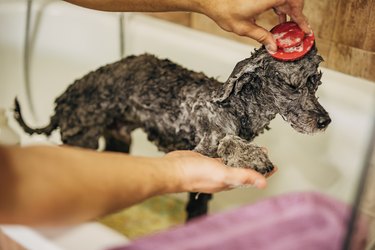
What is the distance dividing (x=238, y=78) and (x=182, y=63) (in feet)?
1.16

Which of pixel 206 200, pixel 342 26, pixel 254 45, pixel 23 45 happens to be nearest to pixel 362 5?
pixel 342 26

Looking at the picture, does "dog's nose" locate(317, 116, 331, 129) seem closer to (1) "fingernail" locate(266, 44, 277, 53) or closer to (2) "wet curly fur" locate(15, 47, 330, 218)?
(2) "wet curly fur" locate(15, 47, 330, 218)

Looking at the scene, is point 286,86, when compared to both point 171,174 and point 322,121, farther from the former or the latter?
point 171,174

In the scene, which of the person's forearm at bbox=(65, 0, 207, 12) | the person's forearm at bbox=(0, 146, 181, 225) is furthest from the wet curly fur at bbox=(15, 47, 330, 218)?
the person's forearm at bbox=(0, 146, 181, 225)

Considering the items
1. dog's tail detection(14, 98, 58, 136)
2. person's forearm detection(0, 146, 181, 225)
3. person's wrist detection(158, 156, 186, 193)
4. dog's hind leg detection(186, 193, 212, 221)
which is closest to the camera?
person's forearm detection(0, 146, 181, 225)

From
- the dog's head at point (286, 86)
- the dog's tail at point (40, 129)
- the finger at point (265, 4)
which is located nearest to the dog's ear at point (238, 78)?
the dog's head at point (286, 86)

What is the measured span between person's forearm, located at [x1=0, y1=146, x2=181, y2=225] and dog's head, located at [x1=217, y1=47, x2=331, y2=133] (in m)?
0.38

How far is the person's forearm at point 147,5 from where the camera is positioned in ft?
3.85

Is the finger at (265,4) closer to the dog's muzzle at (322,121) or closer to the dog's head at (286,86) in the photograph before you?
the dog's head at (286,86)

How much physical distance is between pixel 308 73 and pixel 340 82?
31cm

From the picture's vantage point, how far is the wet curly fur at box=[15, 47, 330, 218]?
39.9 inches

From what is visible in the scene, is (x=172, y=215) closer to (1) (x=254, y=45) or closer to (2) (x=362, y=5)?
(1) (x=254, y=45)

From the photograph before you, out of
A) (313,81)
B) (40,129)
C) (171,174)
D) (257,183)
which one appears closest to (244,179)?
(257,183)

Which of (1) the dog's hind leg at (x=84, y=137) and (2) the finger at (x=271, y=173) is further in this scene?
(1) the dog's hind leg at (x=84, y=137)
